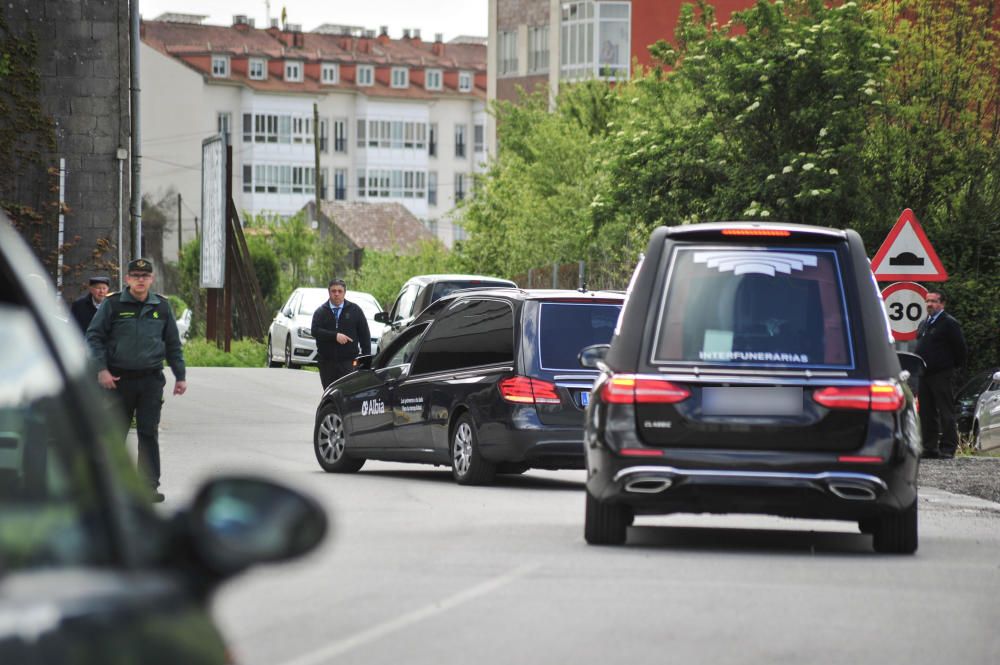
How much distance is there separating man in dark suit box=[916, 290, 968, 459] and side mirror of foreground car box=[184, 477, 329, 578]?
1794 centimetres

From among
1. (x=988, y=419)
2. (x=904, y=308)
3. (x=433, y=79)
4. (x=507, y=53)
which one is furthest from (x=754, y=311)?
(x=433, y=79)

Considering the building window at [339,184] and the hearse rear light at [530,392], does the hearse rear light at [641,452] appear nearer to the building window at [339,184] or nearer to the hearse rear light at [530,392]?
the hearse rear light at [530,392]

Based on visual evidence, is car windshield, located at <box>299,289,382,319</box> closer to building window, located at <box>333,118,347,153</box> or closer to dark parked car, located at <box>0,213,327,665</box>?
dark parked car, located at <box>0,213,327,665</box>

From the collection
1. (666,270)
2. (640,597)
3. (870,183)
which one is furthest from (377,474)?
(870,183)

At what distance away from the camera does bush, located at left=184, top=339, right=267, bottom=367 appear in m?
42.1

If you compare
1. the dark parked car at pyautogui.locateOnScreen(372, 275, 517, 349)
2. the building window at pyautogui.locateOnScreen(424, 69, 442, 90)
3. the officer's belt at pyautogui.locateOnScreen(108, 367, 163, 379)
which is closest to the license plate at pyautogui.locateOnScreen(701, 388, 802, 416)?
the officer's belt at pyautogui.locateOnScreen(108, 367, 163, 379)

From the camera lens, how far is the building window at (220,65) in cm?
13388

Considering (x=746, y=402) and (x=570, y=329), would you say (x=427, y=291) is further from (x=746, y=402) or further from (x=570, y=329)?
(x=746, y=402)

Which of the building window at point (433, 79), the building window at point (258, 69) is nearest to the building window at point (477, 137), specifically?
the building window at point (433, 79)

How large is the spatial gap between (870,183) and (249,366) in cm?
1574

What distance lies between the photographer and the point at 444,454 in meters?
15.7

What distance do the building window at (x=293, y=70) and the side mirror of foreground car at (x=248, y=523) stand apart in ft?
445

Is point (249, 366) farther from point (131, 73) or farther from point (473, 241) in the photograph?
point (473, 241)

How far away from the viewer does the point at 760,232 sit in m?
10.5
